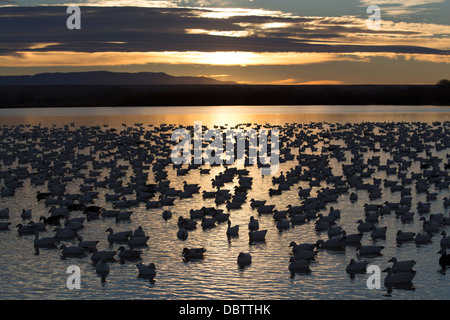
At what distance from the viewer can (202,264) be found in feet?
77.7

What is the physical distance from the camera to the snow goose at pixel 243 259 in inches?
920

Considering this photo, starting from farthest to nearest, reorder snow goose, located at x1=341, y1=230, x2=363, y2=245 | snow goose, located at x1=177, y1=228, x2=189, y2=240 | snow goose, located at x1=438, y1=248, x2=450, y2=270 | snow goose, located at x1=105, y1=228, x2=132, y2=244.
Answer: snow goose, located at x1=177, y1=228, x2=189, y2=240, snow goose, located at x1=105, y1=228, x2=132, y2=244, snow goose, located at x1=341, y1=230, x2=363, y2=245, snow goose, located at x1=438, y1=248, x2=450, y2=270

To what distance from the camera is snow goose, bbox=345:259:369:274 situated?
2209 cm

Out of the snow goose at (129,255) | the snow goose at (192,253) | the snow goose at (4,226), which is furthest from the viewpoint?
the snow goose at (4,226)

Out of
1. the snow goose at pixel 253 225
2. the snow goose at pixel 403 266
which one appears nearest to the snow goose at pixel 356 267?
the snow goose at pixel 403 266

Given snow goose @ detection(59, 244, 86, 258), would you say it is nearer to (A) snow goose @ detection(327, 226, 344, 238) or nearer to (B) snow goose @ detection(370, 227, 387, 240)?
(A) snow goose @ detection(327, 226, 344, 238)

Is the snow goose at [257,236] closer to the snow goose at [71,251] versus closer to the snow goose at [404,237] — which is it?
the snow goose at [404,237]

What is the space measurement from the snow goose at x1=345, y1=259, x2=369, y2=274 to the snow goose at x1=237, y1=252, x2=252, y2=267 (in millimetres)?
3756

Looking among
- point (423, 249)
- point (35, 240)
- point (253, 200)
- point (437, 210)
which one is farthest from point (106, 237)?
point (437, 210)

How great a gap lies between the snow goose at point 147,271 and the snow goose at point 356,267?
7124 mm

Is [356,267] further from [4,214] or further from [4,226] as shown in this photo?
[4,214]

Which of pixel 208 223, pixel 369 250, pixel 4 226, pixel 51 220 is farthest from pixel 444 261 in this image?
pixel 4 226

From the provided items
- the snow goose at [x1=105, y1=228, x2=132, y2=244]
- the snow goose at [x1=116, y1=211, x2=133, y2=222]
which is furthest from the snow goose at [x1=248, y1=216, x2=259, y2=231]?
the snow goose at [x1=116, y1=211, x2=133, y2=222]

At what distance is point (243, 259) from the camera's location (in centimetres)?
2338
